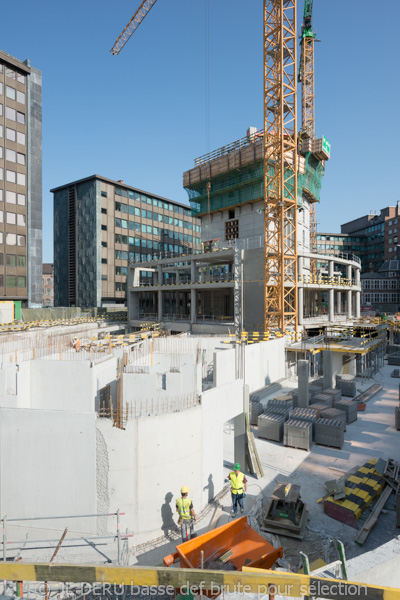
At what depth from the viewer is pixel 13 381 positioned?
1203cm

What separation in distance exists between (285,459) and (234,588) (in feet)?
30.1

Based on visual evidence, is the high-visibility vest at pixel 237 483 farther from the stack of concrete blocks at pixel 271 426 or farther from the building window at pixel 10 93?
the building window at pixel 10 93

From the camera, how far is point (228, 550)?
703 centimetres

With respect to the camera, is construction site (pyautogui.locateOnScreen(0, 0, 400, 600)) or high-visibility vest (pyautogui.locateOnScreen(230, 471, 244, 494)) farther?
high-visibility vest (pyautogui.locateOnScreen(230, 471, 244, 494))

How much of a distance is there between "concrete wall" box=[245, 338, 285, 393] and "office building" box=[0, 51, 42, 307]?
3532 centimetres

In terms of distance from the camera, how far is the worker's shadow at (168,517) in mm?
8391

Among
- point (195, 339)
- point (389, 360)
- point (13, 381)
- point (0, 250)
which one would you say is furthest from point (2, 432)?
point (0, 250)

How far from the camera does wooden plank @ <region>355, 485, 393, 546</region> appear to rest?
772 cm

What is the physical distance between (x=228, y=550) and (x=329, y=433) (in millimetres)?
6985

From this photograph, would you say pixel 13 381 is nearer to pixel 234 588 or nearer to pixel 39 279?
pixel 234 588

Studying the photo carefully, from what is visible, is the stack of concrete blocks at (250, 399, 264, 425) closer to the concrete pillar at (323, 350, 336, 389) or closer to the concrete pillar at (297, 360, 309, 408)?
the concrete pillar at (297, 360, 309, 408)

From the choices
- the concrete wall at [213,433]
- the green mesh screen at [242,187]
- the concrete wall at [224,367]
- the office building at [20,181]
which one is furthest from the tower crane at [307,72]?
the concrete wall at [213,433]

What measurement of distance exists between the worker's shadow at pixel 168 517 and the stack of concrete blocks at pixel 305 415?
6.48 m

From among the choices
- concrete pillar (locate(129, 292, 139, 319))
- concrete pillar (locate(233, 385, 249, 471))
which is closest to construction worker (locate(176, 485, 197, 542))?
concrete pillar (locate(233, 385, 249, 471))
